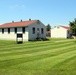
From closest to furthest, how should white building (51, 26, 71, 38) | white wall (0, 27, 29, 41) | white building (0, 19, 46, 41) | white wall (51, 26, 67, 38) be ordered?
1. white building (0, 19, 46, 41)
2. white wall (0, 27, 29, 41)
3. white building (51, 26, 71, 38)
4. white wall (51, 26, 67, 38)

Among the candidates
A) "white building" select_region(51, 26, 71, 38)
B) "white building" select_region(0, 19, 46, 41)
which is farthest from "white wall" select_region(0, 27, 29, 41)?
"white building" select_region(51, 26, 71, 38)

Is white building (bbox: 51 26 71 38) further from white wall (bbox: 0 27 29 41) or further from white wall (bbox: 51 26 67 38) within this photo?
white wall (bbox: 0 27 29 41)

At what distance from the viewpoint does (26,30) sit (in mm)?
39875

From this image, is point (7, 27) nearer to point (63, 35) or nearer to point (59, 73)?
point (63, 35)

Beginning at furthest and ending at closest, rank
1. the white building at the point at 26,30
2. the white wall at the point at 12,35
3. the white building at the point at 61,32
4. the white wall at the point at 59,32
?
the white wall at the point at 59,32
the white building at the point at 61,32
the white wall at the point at 12,35
the white building at the point at 26,30

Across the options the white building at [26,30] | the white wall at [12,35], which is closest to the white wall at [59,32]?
the white building at [26,30]

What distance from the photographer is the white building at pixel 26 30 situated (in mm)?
39875

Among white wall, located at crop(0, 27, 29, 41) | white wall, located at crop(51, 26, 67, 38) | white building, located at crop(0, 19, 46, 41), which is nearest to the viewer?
white building, located at crop(0, 19, 46, 41)

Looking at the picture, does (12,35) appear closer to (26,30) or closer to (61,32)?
(26,30)

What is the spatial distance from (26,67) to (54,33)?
64.9m

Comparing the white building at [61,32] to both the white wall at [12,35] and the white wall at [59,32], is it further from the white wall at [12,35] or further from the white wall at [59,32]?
the white wall at [12,35]

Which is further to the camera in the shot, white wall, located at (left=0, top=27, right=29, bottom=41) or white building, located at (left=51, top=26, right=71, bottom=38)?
white building, located at (left=51, top=26, right=71, bottom=38)

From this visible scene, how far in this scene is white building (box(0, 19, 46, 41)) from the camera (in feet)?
131

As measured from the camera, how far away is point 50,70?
326 inches
